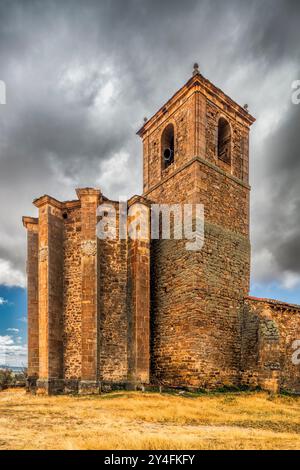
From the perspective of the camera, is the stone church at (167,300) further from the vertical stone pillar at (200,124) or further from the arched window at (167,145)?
the arched window at (167,145)

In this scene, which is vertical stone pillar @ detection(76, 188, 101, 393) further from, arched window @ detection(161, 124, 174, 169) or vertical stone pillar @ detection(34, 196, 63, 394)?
arched window @ detection(161, 124, 174, 169)

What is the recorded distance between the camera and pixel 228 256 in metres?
15.7

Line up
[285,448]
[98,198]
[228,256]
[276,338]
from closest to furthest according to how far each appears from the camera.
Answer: [285,448]
[276,338]
[98,198]
[228,256]

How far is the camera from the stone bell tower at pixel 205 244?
13.9 m

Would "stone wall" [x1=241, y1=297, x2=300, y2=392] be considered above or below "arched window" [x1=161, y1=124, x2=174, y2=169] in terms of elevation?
below

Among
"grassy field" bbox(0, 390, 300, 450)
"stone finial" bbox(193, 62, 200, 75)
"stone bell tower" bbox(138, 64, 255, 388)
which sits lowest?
"grassy field" bbox(0, 390, 300, 450)

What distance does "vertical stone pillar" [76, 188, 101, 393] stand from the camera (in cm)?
1288

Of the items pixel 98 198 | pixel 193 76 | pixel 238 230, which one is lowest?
pixel 238 230

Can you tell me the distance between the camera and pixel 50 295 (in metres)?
13.9

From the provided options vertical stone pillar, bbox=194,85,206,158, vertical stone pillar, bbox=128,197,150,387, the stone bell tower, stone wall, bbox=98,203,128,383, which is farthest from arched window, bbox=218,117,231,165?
stone wall, bbox=98,203,128,383

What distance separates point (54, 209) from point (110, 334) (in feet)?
18.1

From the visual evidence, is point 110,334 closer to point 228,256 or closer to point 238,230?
point 228,256

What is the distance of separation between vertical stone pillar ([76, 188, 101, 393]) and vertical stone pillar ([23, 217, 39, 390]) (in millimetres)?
3188

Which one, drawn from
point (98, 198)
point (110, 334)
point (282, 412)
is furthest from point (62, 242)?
point (282, 412)
